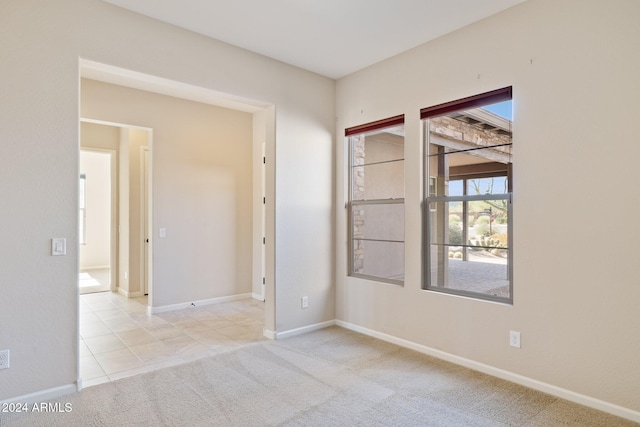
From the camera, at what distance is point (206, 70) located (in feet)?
11.1

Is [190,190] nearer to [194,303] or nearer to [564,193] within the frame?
[194,303]

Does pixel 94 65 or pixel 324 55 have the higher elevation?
pixel 324 55

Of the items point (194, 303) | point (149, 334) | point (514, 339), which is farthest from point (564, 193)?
point (194, 303)

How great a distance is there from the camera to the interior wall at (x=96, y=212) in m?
8.74

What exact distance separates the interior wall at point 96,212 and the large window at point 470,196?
26.0 feet

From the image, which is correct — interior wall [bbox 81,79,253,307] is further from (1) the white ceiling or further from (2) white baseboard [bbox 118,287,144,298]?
(1) the white ceiling

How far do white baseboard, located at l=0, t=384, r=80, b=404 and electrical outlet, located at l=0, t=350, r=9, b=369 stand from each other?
0.22 metres

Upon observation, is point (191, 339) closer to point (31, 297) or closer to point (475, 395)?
point (31, 297)

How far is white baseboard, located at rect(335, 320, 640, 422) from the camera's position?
94.3 inches

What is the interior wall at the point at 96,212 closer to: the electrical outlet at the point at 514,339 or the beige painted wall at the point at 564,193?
the beige painted wall at the point at 564,193

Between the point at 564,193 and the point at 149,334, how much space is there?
13.3ft

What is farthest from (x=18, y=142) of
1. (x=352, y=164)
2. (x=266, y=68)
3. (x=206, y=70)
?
(x=352, y=164)

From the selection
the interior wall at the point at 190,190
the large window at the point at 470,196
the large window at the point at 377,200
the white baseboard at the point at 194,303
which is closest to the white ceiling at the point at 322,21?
the large window at the point at 470,196

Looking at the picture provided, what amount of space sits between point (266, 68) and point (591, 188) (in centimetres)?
297
